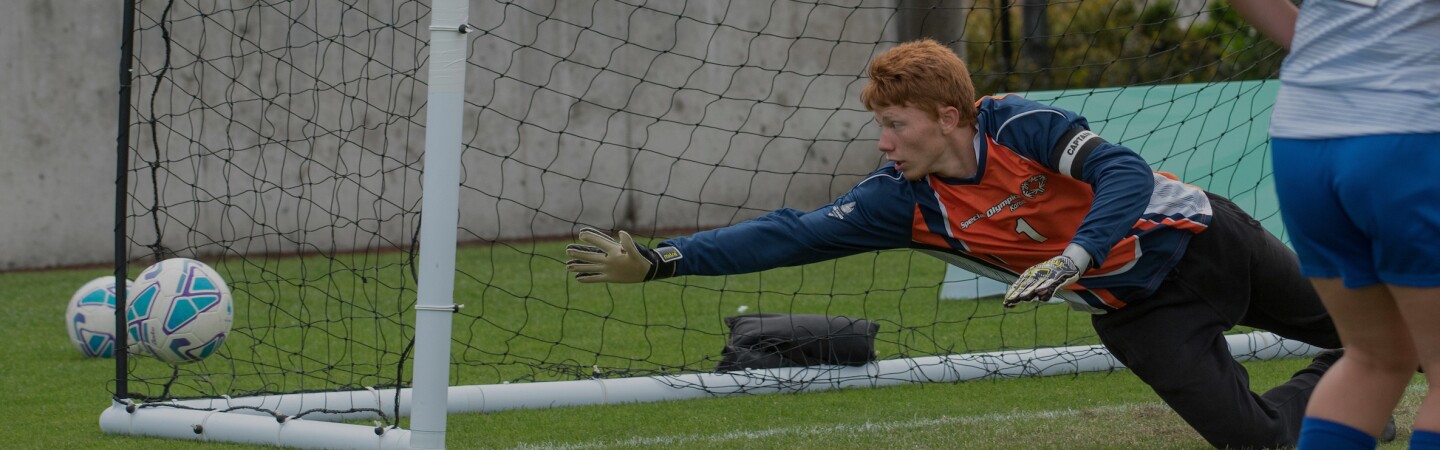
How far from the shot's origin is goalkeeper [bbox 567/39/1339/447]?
3498 millimetres

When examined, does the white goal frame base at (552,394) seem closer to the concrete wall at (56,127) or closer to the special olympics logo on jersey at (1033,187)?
the special olympics logo on jersey at (1033,187)

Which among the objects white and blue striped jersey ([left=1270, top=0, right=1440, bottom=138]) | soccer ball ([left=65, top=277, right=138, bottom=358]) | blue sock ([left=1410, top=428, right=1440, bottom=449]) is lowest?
soccer ball ([left=65, top=277, right=138, bottom=358])

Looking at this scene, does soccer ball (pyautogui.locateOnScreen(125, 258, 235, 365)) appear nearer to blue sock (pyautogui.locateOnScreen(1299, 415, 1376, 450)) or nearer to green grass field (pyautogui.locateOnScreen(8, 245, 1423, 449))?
green grass field (pyautogui.locateOnScreen(8, 245, 1423, 449))

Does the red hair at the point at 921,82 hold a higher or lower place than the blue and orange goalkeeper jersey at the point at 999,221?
higher

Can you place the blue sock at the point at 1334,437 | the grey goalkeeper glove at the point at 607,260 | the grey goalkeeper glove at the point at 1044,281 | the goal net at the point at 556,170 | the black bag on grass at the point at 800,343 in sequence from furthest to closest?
the goal net at the point at 556,170
the black bag on grass at the point at 800,343
the grey goalkeeper glove at the point at 607,260
the grey goalkeeper glove at the point at 1044,281
the blue sock at the point at 1334,437

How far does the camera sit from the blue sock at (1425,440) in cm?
213

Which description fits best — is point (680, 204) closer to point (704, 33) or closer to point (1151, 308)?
point (704, 33)

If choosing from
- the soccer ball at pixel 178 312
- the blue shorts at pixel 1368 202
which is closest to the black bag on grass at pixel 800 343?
the soccer ball at pixel 178 312

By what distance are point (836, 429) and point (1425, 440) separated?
7.57ft

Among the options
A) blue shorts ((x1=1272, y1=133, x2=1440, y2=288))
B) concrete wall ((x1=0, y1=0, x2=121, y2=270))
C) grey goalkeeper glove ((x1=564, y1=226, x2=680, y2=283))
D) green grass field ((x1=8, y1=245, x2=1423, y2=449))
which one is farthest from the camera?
concrete wall ((x1=0, y1=0, x2=121, y2=270))

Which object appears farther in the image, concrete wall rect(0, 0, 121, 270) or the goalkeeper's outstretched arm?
concrete wall rect(0, 0, 121, 270)

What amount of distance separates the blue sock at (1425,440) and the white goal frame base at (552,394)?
2485mm

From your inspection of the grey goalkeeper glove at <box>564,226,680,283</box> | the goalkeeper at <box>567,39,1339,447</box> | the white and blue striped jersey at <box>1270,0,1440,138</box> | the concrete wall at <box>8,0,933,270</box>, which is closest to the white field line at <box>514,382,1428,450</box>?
the goalkeeper at <box>567,39,1339,447</box>

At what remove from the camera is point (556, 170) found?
12180 mm
